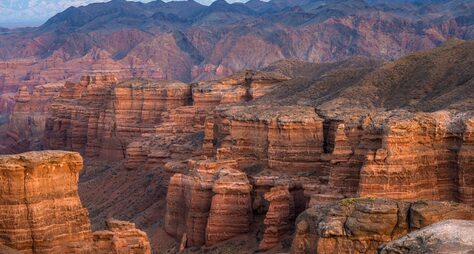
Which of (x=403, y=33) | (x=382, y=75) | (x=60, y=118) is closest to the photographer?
(x=382, y=75)

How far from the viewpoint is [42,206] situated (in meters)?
36.0

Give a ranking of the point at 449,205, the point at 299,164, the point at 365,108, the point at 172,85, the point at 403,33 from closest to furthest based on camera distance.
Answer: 1. the point at 449,205
2. the point at 299,164
3. the point at 365,108
4. the point at 172,85
5. the point at 403,33

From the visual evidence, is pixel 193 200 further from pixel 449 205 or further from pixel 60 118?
pixel 60 118

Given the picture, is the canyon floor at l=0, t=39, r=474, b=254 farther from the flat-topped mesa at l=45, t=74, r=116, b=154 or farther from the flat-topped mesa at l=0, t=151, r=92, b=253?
the flat-topped mesa at l=45, t=74, r=116, b=154

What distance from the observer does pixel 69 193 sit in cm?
3684

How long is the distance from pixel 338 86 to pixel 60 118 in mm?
31556

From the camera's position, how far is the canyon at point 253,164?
1404 inches

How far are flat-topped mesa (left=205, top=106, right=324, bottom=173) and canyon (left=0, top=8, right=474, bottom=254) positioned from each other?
0.08 metres

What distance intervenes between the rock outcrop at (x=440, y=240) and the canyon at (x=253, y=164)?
134 mm

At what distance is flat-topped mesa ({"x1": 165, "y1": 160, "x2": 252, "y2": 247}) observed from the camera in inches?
2110

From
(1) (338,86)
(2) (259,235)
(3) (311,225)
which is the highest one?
(1) (338,86)

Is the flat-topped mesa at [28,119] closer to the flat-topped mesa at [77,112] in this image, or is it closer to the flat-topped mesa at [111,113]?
the flat-topped mesa at [77,112]

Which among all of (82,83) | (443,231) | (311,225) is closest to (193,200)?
(311,225)

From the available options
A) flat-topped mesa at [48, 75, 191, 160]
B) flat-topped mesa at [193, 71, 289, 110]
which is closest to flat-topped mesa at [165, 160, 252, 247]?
flat-topped mesa at [193, 71, 289, 110]
